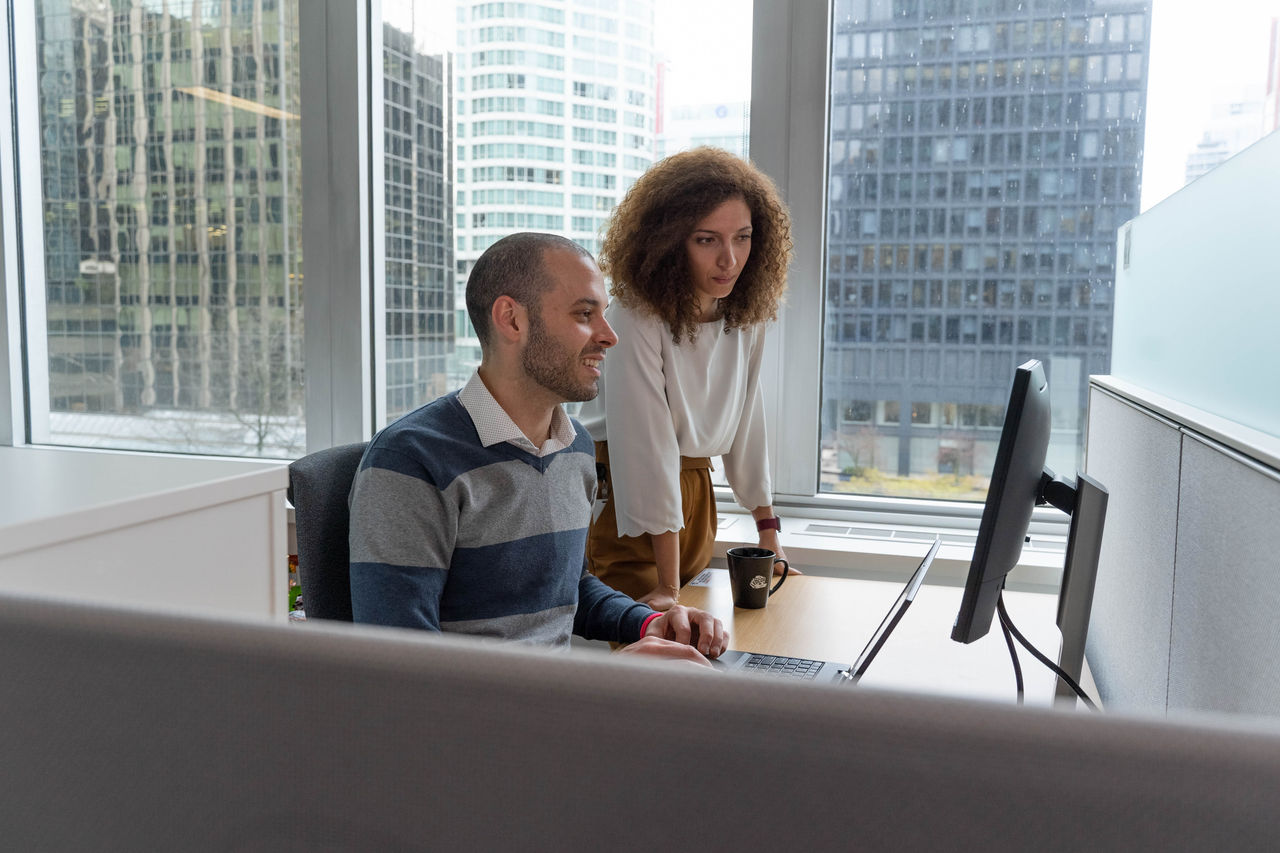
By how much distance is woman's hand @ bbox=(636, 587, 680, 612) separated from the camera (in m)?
1.84

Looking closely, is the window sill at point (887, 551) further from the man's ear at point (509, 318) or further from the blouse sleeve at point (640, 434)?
the man's ear at point (509, 318)

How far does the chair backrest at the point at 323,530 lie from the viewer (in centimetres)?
133

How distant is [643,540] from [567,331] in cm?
59

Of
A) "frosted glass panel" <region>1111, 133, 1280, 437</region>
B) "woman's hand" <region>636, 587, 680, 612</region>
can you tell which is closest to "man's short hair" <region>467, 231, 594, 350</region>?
"woman's hand" <region>636, 587, 680, 612</region>

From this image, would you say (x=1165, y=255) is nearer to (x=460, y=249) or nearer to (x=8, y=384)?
(x=460, y=249)

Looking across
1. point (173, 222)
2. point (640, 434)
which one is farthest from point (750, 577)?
point (173, 222)

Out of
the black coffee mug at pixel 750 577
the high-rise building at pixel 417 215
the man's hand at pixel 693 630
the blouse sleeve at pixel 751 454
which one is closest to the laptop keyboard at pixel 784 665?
the man's hand at pixel 693 630

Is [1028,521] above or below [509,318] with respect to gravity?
below

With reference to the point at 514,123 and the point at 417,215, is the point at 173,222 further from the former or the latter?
the point at 514,123

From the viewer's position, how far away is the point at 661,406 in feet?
6.35

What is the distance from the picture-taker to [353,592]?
1317 mm

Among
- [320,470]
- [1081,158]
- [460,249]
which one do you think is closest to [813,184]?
[1081,158]

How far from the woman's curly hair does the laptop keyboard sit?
71 cm

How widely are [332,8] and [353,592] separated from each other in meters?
2.28
